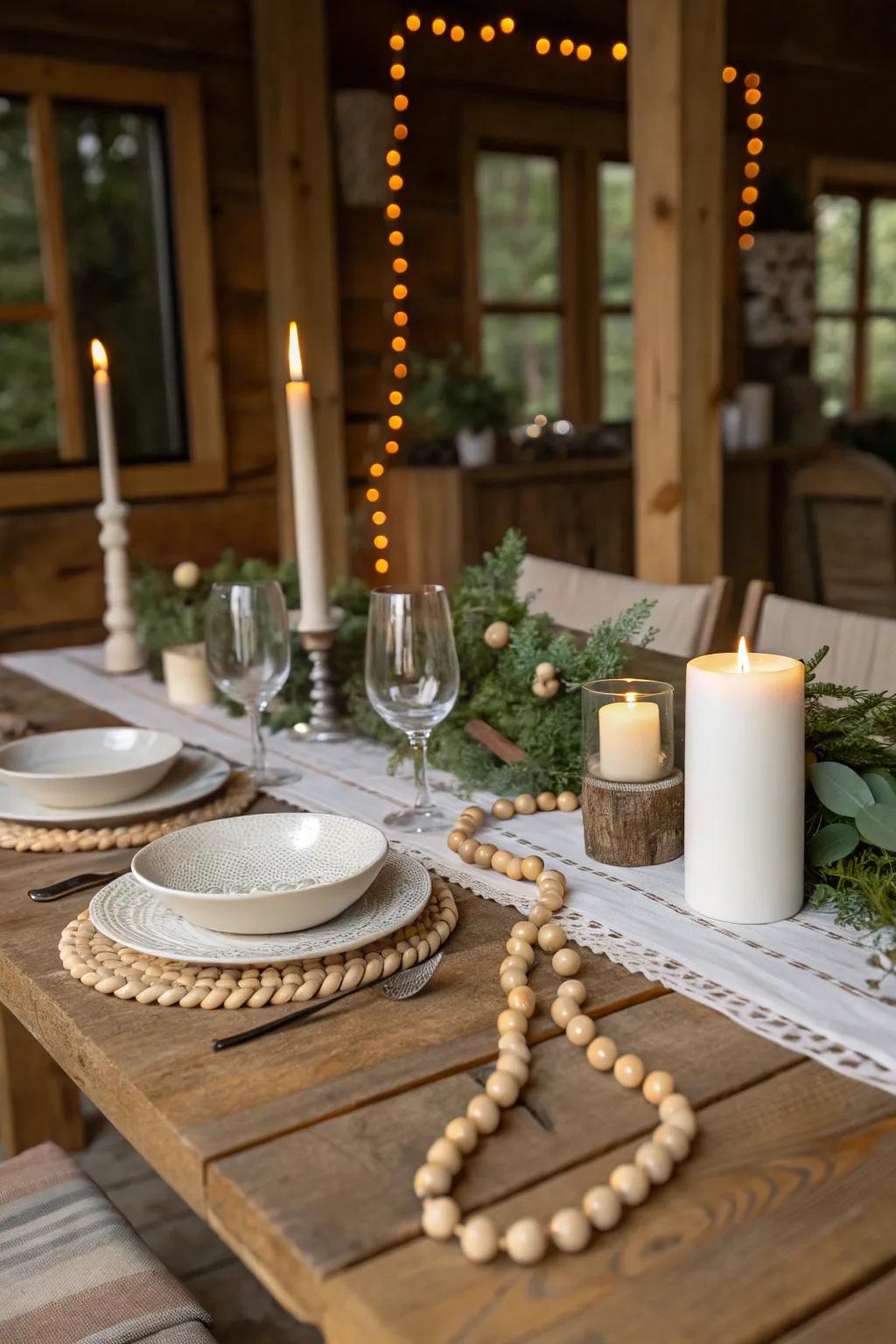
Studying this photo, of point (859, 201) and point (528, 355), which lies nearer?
point (528, 355)

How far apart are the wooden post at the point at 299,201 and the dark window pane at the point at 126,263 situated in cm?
28

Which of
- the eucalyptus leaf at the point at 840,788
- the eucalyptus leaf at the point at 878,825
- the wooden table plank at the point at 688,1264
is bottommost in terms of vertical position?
the wooden table plank at the point at 688,1264

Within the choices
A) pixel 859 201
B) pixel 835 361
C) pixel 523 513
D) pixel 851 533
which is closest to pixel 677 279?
pixel 523 513

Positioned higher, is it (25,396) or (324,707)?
(25,396)

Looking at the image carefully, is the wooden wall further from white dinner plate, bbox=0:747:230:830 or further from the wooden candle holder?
the wooden candle holder

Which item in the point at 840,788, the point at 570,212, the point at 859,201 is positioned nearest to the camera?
the point at 840,788

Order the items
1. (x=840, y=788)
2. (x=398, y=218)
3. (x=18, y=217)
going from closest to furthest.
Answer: (x=840, y=788)
(x=18, y=217)
(x=398, y=218)

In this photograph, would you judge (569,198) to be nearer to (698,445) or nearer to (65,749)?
(698,445)

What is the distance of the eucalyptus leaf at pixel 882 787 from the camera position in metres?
0.93

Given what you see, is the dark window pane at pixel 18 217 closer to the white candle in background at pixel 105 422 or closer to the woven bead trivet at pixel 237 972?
the white candle in background at pixel 105 422

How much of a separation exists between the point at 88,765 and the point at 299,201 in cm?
250

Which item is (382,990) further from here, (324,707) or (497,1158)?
(324,707)

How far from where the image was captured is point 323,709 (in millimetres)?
1523

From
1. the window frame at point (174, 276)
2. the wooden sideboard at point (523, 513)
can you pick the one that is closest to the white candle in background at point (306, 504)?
the window frame at point (174, 276)
